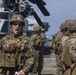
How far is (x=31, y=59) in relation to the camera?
20.4ft

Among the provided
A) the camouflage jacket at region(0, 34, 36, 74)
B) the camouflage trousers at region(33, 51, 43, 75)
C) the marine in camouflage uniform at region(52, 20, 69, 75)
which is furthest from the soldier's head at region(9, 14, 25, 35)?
the camouflage trousers at region(33, 51, 43, 75)

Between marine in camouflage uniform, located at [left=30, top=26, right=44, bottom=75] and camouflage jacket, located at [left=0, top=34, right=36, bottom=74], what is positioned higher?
camouflage jacket, located at [left=0, top=34, right=36, bottom=74]

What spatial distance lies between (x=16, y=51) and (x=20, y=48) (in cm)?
14

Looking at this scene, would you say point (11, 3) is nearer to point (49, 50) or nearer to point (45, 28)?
point (45, 28)

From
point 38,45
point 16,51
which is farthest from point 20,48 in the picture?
point 38,45

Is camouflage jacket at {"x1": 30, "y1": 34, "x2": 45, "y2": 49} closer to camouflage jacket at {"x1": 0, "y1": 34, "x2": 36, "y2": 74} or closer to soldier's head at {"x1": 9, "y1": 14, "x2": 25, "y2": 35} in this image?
camouflage jacket at {"x1": 0, "y1": 34, "x2": 36, "y2": 74}

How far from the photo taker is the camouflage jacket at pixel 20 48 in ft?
20.6

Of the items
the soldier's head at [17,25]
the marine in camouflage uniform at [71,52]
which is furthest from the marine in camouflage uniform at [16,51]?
the marine in camouflage uniform at [71,52]

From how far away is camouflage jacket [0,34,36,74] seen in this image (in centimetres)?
627

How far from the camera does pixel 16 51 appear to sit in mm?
6500

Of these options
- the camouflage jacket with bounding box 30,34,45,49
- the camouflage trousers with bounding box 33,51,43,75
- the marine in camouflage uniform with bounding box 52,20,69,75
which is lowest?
the camouflage trousers with bounding box 33,51,43,75

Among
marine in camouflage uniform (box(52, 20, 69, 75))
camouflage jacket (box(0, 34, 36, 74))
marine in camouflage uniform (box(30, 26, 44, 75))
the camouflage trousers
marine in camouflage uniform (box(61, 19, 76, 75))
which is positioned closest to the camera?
marine in camouflage uniform (box(61, 19, 76, 75))

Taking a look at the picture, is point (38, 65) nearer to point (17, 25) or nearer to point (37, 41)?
point (37, 41)

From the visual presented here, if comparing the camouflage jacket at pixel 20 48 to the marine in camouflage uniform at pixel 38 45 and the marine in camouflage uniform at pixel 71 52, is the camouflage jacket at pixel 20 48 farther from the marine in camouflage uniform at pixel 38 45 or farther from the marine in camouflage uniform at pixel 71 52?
the marine in camouflage uniform at pixel 38 45
